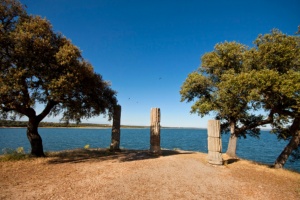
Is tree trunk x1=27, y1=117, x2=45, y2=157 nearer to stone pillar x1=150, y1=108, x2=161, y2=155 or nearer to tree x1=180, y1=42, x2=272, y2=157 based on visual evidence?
stone pillar x1=150, y1=108, x2=161, y2=155

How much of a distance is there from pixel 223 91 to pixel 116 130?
12950mm

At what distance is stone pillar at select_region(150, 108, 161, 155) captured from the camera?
21.4m

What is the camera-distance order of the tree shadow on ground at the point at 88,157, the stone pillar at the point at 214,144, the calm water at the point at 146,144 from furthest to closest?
the calm water at the point at 146,144 → the stone pillar at the point at 214,144 → the tree shadow on ground at the point at 88,157

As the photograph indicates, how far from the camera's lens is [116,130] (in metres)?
23.2

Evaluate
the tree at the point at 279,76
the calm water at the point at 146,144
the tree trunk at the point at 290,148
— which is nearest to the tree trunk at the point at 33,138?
the tree at the point at 279,76

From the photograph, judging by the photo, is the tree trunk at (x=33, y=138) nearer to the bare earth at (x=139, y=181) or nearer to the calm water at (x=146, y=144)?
the bare earth at (x=139, y=181)

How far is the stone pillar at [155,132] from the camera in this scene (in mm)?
21408

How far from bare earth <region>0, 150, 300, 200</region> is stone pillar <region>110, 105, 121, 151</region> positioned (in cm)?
799

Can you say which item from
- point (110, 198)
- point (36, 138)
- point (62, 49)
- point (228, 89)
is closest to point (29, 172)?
point (36, 138)

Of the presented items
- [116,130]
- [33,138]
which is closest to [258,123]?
[116,130]

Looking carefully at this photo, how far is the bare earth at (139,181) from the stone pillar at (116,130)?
7994 mm

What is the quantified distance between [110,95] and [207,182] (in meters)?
13.4

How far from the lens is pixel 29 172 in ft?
39.3

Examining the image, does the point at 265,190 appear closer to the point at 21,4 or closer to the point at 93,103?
the point at 93,103
